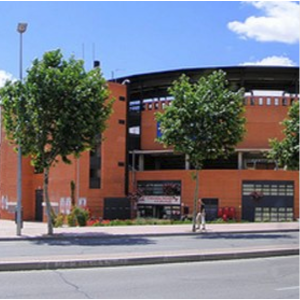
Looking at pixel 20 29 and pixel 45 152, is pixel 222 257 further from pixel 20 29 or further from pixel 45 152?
pixel 20 29

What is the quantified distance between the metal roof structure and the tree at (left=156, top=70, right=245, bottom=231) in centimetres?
2259

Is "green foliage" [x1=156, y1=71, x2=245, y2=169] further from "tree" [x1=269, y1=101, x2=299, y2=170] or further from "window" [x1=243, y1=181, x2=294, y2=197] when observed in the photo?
"window" [x1=243, y1=181, x2=294, y2=197]

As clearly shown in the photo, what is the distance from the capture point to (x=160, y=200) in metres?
49.1

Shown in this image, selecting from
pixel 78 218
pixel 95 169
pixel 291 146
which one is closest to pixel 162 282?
pixel 291 146

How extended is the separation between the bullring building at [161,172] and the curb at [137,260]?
28.0 meters

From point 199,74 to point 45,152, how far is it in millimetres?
27994

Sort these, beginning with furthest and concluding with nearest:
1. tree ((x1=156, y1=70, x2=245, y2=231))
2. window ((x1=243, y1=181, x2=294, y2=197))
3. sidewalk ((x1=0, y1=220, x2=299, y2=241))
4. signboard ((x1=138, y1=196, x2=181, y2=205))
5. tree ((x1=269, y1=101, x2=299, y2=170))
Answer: signboard ((x1=138, y1=196, x2=181, y2=205)), window ((x1=243, y1=181, x2=294, y2=197)), tree ((x1=269, y1=101, x2=299, y2=170)), tree ((x1=156, y1=70, x2=245, y2=231)), sidewalk ((x1=0, y1=220, x2=299, y2=241))

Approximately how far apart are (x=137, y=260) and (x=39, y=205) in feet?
133

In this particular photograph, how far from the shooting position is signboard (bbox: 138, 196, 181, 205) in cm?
4838

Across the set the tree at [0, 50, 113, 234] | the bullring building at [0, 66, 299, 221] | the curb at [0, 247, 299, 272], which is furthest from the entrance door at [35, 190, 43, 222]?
the curb at [0, 247, 299, 272]

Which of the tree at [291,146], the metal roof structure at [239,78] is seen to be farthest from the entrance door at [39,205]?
the tree at [291,146]

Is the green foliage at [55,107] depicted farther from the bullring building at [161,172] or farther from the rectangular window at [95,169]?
the rectangular window at [95,169]

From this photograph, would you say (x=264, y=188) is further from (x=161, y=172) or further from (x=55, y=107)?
(x=55, y=107)

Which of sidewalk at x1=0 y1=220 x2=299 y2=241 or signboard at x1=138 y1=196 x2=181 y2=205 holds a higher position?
signboard at x1=138 y1=196 x2=181 y2=205
